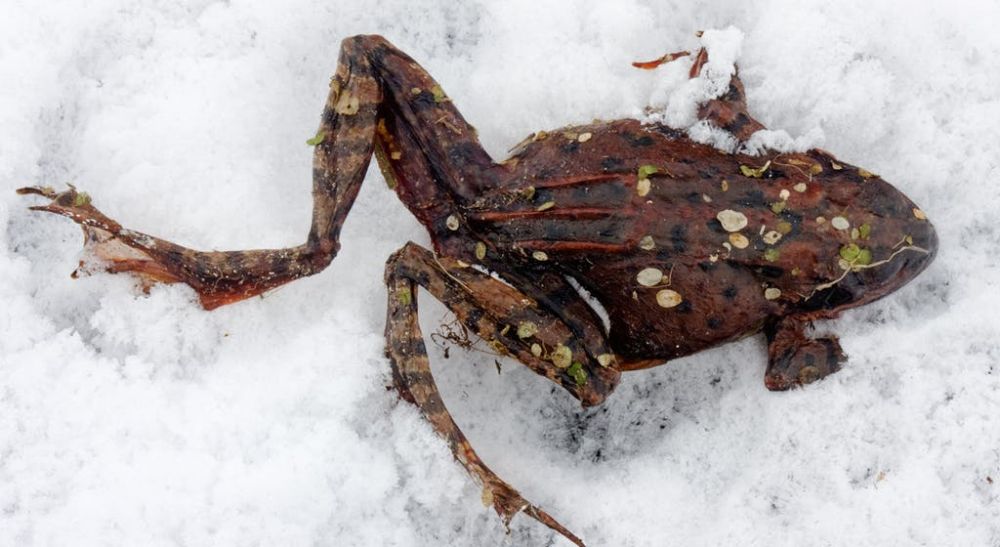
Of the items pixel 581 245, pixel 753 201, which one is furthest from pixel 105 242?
pixel 753 201

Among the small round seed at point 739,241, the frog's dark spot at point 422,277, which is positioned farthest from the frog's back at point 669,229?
the frog's dark spot at point 422,277

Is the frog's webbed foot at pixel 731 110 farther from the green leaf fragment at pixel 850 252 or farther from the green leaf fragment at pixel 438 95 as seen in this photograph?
the green leaf fragment at pixel 438 95

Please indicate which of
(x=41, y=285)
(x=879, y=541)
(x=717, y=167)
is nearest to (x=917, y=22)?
(x=717, y=167)

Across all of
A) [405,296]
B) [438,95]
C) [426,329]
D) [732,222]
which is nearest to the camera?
[732,222]

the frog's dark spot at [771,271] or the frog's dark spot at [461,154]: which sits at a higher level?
the frog's dark spot at [461,154]

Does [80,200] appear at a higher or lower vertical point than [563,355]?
higher

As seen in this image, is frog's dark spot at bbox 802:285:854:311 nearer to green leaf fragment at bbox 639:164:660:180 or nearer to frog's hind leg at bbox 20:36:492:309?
green leaf fragment at bbox 639:164:660:180

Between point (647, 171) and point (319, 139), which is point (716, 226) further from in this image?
point (319, 139)
